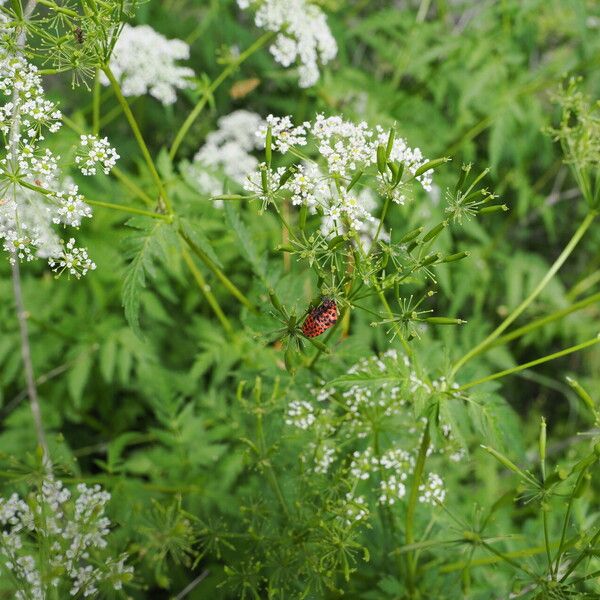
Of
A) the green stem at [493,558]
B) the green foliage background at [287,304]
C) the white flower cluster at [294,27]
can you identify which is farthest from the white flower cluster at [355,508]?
the white flower cluster at [294,27]

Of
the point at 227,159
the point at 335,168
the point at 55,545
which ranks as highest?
the point at 335,168

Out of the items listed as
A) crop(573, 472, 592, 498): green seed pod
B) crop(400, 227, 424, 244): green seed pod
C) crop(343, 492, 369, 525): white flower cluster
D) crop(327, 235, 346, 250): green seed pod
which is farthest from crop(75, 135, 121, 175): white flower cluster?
crop(573, 472, 592, 498): green seed pod

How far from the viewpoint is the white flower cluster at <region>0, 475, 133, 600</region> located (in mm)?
2420

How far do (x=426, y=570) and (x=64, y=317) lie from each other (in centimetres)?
281

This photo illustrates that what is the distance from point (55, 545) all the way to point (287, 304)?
53.3 inches

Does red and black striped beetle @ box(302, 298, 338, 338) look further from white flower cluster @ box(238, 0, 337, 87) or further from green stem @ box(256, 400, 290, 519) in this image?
white flower cluster @ box(238, 0, 337, 87)

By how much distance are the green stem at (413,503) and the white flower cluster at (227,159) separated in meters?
2.21

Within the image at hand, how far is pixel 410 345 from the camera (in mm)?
2717

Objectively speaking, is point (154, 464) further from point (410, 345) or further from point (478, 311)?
point (478, 311)

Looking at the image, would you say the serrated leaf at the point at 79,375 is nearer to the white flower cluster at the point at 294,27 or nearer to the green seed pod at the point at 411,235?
the white flower cluster at the point at 294,27

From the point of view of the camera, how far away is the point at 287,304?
302 cm

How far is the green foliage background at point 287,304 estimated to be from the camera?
123 inches

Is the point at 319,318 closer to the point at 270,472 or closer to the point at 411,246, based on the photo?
the point at 411,246

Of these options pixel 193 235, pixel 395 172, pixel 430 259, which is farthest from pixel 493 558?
pixel 193 235
